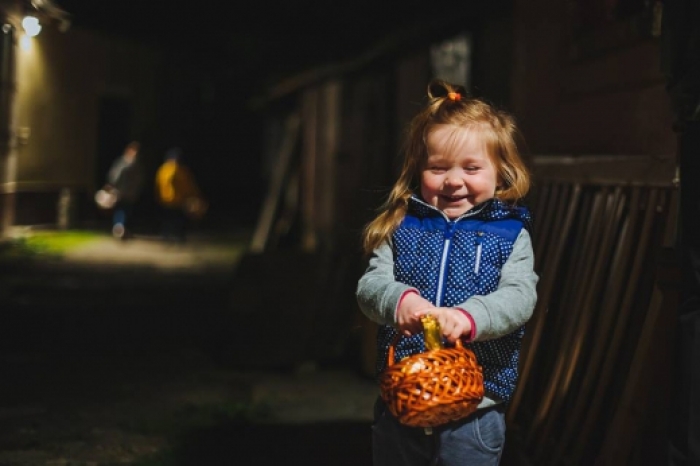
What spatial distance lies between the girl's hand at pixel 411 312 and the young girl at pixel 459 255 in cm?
2

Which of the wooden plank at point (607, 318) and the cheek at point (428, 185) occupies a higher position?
the cheek at point (428, 185)

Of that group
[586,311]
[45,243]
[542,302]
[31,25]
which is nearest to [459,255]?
[586,311]

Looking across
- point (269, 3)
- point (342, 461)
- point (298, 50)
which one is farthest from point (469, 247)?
point (298, 50)

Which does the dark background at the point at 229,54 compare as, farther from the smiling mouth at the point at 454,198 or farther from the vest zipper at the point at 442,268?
the vest zipper at the point at 442,268

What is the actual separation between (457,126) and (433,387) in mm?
871

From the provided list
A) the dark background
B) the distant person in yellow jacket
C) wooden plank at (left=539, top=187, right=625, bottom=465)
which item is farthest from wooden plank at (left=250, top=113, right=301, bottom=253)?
wooden plank at (left=539, top=187, right=625, bottom=465)

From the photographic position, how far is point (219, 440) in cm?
575

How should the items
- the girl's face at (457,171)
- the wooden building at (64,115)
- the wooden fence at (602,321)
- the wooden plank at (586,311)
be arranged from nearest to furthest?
the girl's face at (457,171) < the wooden fence at (602,321) < the wooden plank at (586,311) < the wooden building at (64,115)

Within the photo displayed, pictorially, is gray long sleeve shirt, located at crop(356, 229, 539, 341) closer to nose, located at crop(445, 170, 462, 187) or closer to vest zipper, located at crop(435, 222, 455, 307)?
vest zipper, located at crop(435, 222, 455, 307)

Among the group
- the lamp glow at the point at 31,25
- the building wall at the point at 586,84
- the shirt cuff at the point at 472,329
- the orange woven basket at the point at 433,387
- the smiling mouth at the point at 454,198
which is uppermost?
the lamp glow at the point at 31,25

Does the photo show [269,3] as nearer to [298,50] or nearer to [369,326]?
[298,50]

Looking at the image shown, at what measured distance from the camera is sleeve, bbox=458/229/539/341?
2.80 m

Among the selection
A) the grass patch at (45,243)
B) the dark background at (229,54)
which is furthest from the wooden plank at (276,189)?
the grass patch at (45,243)

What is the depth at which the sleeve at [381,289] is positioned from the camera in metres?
2.89
